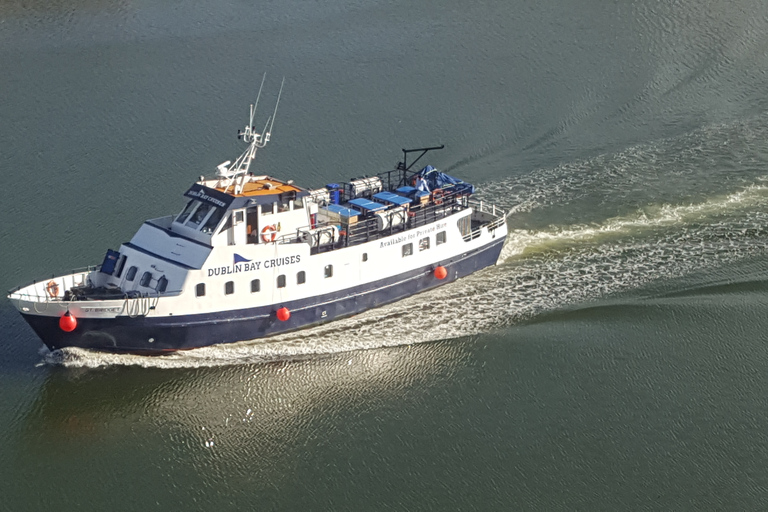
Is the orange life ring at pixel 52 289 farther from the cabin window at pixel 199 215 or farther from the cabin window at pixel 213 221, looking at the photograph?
the cabin window at pixel 213 221

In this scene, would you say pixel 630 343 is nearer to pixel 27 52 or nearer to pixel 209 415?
pixel 209 415

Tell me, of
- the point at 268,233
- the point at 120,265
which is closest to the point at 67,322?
the point at 120,265

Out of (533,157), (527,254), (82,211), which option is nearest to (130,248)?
(82,211)

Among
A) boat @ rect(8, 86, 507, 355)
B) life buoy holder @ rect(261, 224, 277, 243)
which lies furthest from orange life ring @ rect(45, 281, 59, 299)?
life buoy holder @ rect(261, 224, 277, 243)

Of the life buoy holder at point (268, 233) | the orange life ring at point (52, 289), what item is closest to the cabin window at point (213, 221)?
the life buoy holder at point (268, 233)

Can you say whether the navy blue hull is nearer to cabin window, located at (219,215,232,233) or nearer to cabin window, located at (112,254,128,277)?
cabin window, located at (112,254,128,277)

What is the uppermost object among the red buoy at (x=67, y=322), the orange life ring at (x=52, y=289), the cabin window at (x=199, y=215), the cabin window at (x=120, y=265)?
the cabin window at (x=199, y=215)
